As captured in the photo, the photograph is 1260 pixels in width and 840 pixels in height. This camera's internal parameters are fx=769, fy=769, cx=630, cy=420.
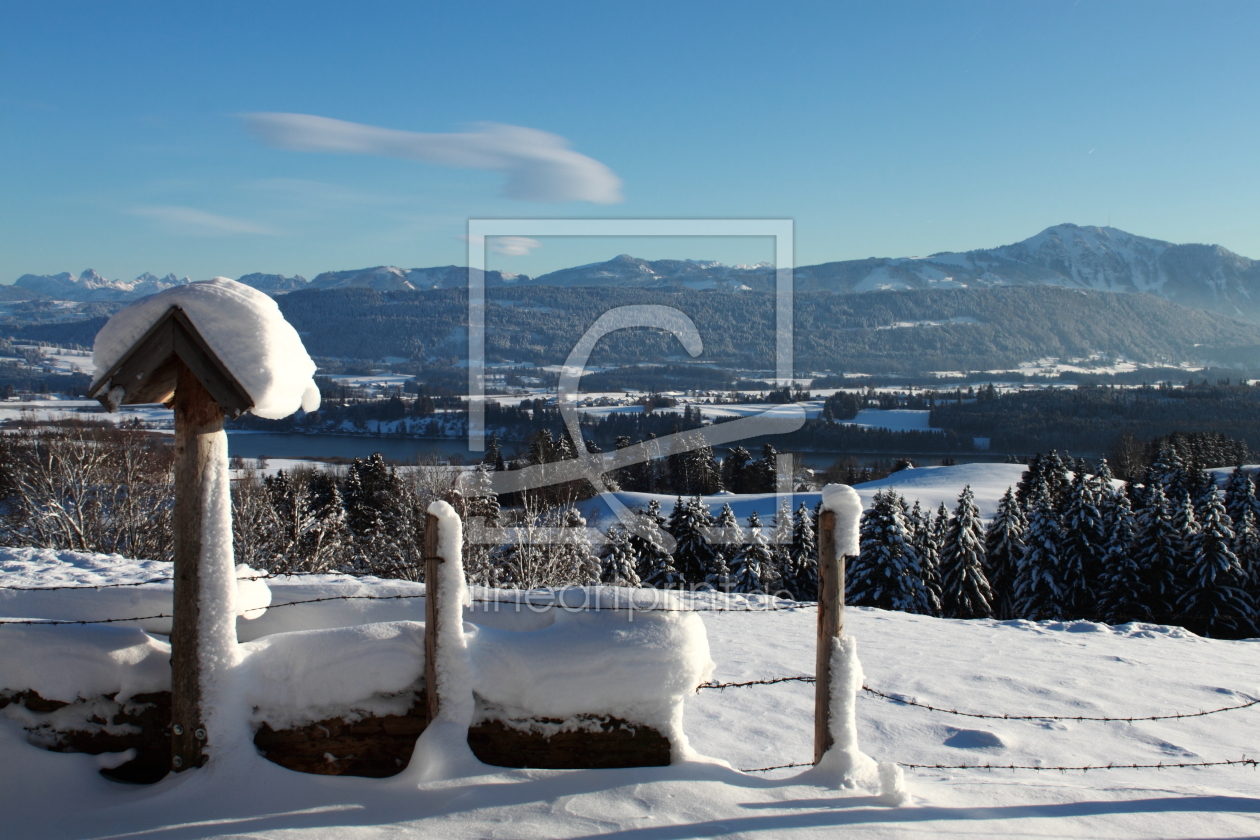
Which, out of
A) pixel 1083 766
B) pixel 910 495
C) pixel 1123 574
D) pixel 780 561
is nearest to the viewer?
pixel 1083 766

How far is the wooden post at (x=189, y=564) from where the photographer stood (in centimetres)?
398

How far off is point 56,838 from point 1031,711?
7.62 meters

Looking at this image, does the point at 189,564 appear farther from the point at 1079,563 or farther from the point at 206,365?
the point at 1079,563

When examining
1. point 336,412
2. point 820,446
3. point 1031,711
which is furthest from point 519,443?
point 1031,711

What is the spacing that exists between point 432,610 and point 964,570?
31.6 m

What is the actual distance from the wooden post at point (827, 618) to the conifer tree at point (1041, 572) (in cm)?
3181

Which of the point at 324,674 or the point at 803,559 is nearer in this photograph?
the point at 324,674

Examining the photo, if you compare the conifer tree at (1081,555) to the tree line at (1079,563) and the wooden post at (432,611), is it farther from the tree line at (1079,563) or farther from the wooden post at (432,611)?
the wooden post at (432,611)

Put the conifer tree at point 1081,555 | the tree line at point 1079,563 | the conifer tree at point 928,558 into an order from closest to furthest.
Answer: the tree line at point 1079,563
the conifer tree at point 928,558
the conifer tree at point 1081,555

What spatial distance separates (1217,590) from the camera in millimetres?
28844

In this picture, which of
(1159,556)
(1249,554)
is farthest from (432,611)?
(1249,554)

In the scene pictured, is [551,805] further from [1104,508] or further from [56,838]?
[1104,508]

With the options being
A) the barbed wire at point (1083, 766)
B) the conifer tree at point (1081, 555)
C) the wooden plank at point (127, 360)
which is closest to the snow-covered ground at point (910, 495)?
the conifer tree at point (1081, 555)

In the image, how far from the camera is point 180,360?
13.1 ft
